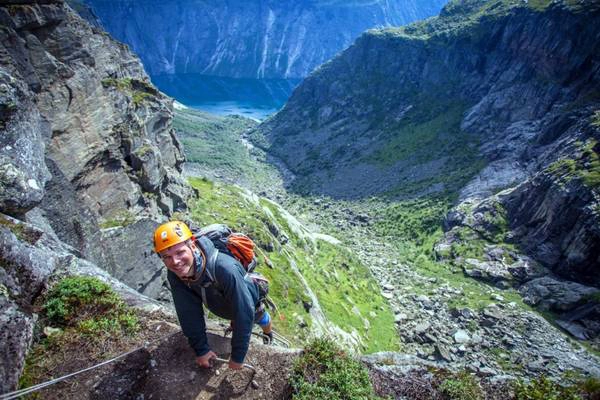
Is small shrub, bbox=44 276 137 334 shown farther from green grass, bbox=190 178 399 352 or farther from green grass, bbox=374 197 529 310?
green grass, bbox=374 197 529 310

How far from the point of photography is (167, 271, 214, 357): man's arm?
641 cm

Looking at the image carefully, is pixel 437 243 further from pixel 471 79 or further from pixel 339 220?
pixel 471 79

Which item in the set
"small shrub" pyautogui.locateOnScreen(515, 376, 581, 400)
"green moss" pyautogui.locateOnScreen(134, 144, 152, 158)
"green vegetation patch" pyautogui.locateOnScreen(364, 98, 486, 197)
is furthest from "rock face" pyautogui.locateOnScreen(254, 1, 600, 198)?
"small shrub" pyautogui.locateOnScreen(515, 376, 581, 400)

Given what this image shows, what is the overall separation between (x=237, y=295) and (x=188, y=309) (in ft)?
3.81

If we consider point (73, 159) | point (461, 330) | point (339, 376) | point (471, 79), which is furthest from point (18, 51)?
point (471, 79)

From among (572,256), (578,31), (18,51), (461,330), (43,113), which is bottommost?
(461,330)

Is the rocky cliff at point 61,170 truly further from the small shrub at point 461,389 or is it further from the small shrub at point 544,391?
the small shrub at point 544,391

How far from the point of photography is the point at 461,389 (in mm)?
7668

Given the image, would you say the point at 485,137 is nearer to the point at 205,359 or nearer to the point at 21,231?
the point at 205,359

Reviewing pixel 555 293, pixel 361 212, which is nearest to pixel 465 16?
pixel 361 212

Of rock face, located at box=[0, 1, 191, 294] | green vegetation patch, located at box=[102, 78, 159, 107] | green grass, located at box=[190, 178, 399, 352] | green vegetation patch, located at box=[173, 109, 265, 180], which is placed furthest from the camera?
green vegetation patch, located at box=[173, 109, 265, 180]

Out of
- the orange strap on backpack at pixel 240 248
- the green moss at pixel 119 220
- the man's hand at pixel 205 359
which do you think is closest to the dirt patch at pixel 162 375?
the man's hand at pixel 205 359

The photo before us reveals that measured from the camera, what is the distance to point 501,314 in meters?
44.7

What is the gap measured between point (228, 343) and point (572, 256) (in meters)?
60.7
